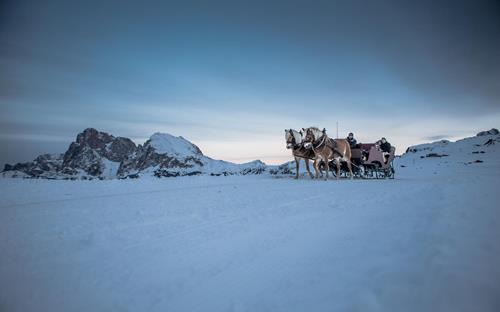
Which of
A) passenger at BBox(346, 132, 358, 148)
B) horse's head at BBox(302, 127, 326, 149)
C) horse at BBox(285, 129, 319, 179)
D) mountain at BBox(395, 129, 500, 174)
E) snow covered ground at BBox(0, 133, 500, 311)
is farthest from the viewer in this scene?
mountain at BBox(395, 129, 500, 174)

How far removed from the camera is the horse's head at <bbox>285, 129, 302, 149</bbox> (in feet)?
51.3

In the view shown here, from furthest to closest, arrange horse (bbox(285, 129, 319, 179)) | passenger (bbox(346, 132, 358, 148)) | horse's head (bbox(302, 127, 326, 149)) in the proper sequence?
1. passenger (bbox(346, 132, 358, 148))
2. horse (bbox(285, 129, 319, 179))
3. horse's head (bbox(302, 127, 326, 149))

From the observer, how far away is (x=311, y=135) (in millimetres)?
15211

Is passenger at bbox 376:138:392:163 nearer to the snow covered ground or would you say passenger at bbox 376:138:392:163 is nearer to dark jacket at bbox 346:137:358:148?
dark jacket at bbox 346:137:358:148

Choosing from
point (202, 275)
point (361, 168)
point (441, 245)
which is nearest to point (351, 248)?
point (441, 245)

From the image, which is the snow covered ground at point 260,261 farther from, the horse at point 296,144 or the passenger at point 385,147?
the passenger at point 385,147

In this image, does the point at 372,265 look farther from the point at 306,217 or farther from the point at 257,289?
the point at 306,217

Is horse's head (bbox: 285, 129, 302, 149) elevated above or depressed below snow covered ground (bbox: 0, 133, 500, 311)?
above

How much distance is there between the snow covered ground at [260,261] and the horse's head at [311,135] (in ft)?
33.5

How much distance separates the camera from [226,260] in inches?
119

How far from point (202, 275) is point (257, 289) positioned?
2.24ft

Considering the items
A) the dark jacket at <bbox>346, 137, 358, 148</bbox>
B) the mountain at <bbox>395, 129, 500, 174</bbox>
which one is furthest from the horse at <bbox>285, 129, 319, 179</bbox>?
→ the mountain at <bbox>395, 129, 500, 174</bbox>

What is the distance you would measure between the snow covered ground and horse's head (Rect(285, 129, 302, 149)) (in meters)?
10.6

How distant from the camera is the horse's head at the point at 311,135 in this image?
49.8 ft
